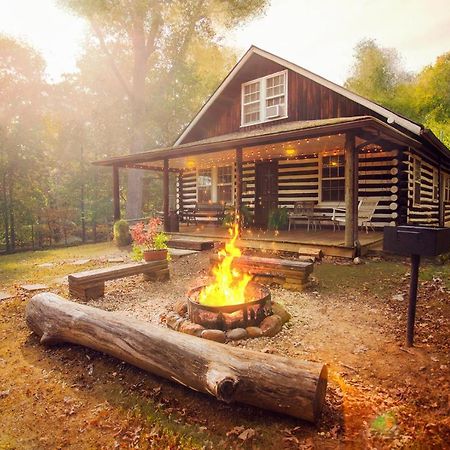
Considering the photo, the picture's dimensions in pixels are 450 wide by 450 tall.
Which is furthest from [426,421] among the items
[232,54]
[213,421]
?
[232,54]

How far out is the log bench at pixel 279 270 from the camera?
6421mm

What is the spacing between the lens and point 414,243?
12.4 ft

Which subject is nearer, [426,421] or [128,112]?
[426,421]

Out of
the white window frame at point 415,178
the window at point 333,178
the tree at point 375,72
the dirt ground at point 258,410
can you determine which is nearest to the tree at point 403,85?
the tree at point 375,72

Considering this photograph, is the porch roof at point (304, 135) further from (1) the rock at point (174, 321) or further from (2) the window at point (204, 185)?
(1) the rock at point (174, 321)

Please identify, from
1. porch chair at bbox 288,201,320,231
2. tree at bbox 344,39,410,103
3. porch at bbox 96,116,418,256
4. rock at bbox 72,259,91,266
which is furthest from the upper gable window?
tree at bbox 344,39,410,103

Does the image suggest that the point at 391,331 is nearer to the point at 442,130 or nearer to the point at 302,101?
the point at 302,101

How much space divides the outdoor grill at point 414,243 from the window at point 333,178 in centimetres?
921

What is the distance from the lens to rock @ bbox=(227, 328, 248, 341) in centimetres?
427

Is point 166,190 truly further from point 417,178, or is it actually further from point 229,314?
point 417,178

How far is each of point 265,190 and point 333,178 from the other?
329cm

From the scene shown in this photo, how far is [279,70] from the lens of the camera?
44.1ft

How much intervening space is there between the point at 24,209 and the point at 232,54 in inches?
883

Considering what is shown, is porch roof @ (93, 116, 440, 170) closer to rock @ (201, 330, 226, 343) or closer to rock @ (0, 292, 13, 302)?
rock @ (201, 330, 226, 343)
